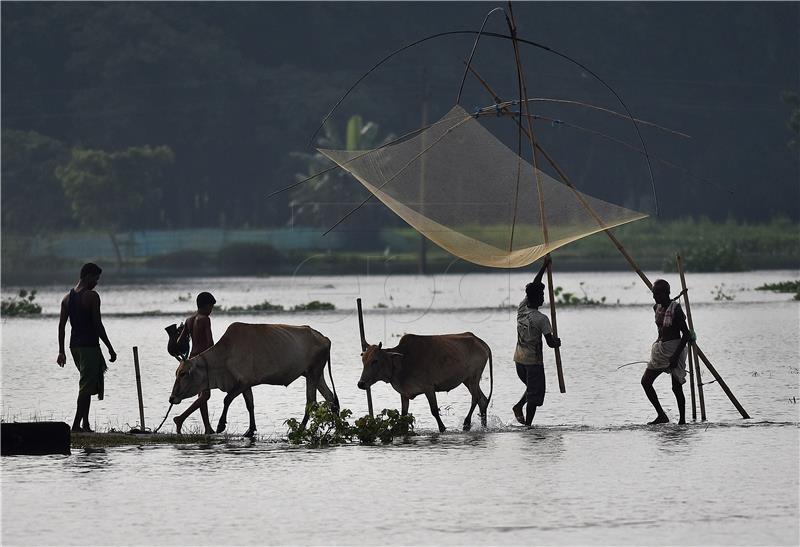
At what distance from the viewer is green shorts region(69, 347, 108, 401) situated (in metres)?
14.9

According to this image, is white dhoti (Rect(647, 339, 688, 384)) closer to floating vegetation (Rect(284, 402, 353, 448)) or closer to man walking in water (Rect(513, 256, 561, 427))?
man walking in water (Rect(513, 256, 561, 427))

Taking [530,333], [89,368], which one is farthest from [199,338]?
[530,333]

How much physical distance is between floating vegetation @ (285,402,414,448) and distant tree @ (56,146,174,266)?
234 ft

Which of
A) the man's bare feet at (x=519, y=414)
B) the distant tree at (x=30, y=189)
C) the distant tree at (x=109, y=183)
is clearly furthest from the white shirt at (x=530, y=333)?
the distant tree at (x=30, y=189)

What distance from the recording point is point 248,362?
49.5 ft

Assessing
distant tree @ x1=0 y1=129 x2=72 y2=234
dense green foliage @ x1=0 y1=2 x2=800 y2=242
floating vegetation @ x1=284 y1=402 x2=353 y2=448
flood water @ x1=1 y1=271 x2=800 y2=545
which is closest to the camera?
flood water @ x1=1 y1=271 x2=800 y2=545

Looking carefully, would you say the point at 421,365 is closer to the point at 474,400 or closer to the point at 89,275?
the point at 474,400

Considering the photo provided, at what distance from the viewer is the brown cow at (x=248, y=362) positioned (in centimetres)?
1488

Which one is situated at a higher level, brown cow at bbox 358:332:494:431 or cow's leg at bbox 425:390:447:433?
brown cow at bbox 358:332:494:431

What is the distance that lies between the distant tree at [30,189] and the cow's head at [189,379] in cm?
8016

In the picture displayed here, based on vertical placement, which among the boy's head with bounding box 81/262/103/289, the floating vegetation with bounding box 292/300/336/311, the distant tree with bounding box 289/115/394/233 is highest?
the distant tree with bounding box 289/115/394/233

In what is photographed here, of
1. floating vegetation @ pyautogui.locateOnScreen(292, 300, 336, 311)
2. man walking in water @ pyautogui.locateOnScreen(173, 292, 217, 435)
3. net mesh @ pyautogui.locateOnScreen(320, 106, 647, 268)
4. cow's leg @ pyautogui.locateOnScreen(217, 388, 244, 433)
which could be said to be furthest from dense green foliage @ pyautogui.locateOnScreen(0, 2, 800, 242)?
cow's leg @ pyautogui.locateOnScreen(217, 388, 244, 433)

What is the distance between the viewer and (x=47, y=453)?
14023mm

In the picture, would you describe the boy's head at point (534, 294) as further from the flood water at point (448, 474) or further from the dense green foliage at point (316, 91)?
the dense green foliage at point (316, 91)
